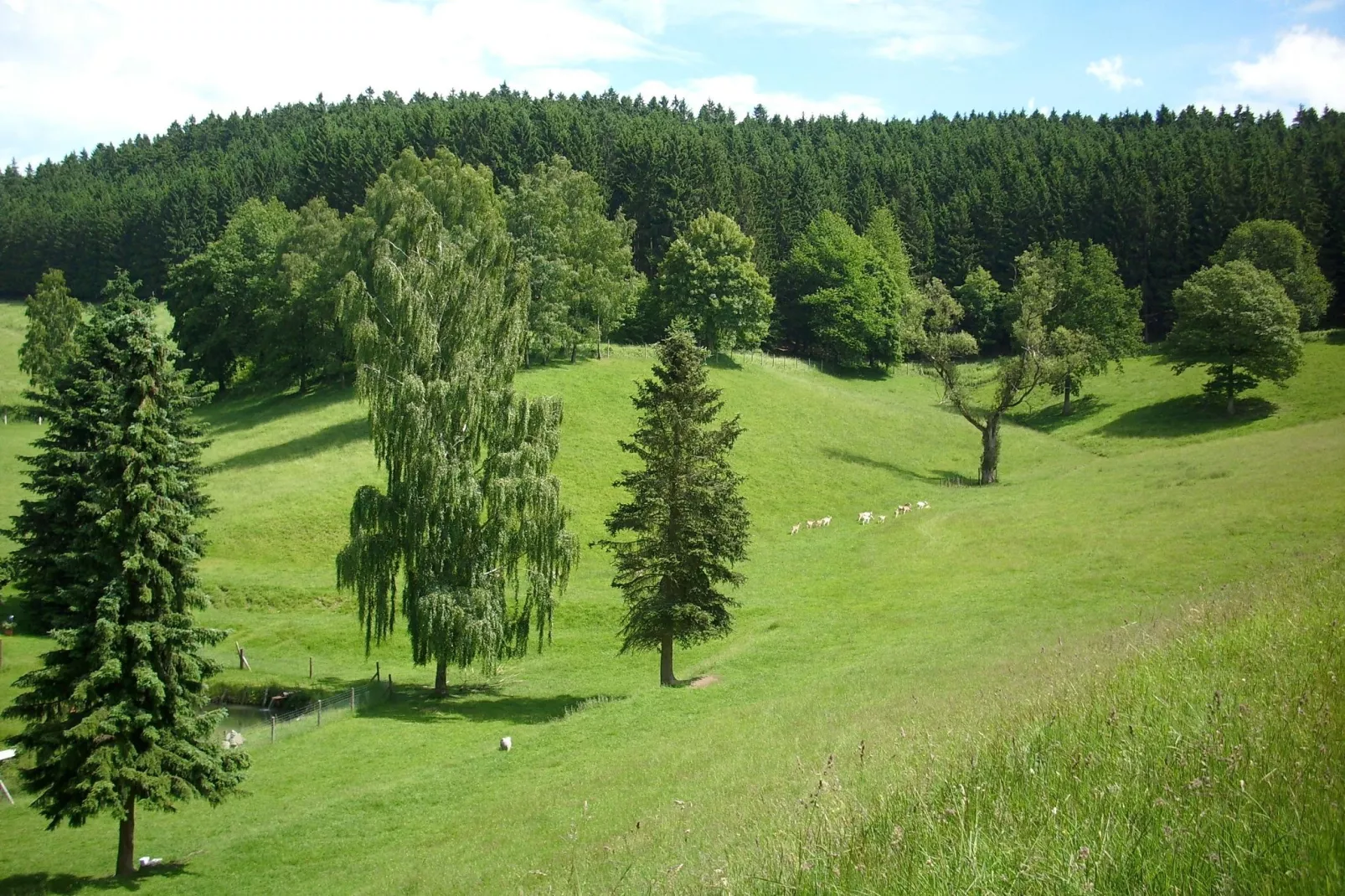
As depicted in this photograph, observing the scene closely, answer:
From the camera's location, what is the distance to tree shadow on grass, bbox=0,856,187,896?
22.7m

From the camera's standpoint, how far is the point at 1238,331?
74.9 m

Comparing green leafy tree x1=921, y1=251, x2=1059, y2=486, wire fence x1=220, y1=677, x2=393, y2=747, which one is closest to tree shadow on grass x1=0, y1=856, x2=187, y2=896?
wire fence x1=220, y1=677, x2=393, y2=747

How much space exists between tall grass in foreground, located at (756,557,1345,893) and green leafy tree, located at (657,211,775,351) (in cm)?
7688

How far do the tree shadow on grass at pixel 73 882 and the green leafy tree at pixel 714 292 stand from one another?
68.3 meters

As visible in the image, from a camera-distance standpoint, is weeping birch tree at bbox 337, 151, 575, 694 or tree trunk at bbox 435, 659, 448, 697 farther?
tree trunk at bbox 435, 659, 448, 697

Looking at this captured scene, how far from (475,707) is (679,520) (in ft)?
34.6

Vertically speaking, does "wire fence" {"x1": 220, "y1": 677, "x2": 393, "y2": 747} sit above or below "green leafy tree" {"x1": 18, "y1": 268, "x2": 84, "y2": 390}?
below

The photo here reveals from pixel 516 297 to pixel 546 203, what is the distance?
41447 mm

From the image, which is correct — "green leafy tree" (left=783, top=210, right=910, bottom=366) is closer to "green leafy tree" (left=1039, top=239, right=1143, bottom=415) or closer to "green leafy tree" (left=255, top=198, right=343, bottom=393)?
"green leafy tree" (left=1039, top=239, right=1143, bottom=415)

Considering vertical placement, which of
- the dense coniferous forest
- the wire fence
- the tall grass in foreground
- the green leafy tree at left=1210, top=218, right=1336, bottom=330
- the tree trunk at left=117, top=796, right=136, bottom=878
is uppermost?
the dense coniferous forest

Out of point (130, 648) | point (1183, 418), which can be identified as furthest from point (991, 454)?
point (130, 648)

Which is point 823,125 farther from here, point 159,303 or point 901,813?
point 901,813

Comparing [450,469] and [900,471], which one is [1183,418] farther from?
[450,469]

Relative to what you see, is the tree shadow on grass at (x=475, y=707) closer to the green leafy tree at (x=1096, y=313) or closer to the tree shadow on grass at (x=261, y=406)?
the tree shadow on grass at (x=261, y=406)
